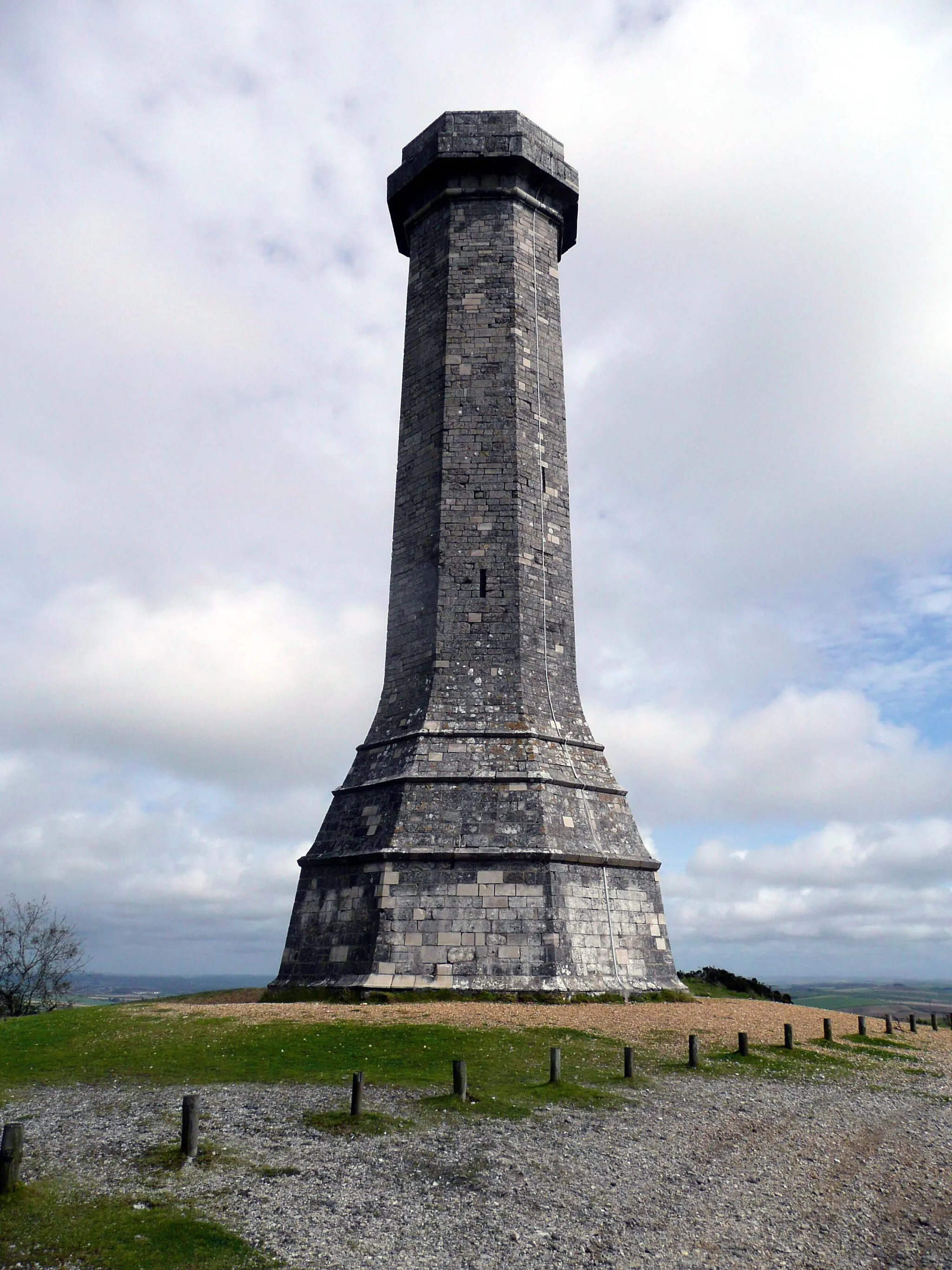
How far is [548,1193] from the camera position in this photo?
8383 millimetres

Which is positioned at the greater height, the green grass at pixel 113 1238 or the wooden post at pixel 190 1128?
the wooden post at pixel 190 1128

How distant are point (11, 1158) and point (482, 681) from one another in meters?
14.1

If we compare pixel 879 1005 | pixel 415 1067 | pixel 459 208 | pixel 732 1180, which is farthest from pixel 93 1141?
pixel 879 1005

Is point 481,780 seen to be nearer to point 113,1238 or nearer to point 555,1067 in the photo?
point 555,1067

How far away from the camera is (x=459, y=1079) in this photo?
11.1 metres

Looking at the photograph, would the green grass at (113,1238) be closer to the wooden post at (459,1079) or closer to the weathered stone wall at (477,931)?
the wooden post at (459,1079)

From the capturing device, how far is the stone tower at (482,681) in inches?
724

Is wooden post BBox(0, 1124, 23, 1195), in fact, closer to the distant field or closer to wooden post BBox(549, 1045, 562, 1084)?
wooden post BBox(549, 1045, 562, 1084)

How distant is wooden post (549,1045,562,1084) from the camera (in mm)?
11891

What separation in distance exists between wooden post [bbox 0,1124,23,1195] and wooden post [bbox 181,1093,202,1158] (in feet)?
4.76

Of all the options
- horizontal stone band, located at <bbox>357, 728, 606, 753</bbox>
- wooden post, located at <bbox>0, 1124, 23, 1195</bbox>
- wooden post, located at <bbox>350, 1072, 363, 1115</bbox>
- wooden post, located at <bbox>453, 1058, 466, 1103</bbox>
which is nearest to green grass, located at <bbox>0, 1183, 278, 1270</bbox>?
wooden post, located at <bbox>0, 1124, 23, 1195</bbox>

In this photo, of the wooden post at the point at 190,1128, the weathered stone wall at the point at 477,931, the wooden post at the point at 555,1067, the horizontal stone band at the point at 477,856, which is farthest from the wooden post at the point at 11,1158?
the horizontal stone band at the point at 477,856

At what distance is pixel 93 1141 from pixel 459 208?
23193mm

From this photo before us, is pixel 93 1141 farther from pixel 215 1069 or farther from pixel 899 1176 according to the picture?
pixel 899 1176
